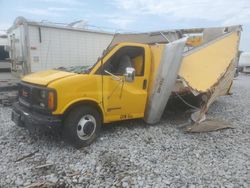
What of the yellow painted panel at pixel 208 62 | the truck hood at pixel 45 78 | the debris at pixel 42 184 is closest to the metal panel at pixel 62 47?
the truck hood at pixel 45 78

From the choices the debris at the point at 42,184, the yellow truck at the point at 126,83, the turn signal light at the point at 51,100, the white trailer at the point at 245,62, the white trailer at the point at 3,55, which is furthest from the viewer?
the white trailer at the point at 245,62

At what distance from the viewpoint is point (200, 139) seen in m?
5.86

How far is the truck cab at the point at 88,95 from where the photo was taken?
4.99 metres

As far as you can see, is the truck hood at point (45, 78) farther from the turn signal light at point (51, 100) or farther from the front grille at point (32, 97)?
the turn signal light at point (51, 100)

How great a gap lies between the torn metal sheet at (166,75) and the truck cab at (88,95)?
0.71 ft

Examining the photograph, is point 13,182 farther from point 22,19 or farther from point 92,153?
point 22,19

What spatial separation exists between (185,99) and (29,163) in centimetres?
505

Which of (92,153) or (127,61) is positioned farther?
(127,61)

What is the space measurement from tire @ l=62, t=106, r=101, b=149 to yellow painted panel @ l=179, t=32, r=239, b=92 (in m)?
2.29

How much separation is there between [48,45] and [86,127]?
4664 millimetres

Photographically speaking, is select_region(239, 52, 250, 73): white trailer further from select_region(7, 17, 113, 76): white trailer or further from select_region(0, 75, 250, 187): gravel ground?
select_region(0, 75, 250, 187): gravel ground

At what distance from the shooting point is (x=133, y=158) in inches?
191

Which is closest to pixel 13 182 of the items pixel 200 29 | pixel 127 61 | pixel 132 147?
pixel 132 147

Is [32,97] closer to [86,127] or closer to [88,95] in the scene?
[88,95]
